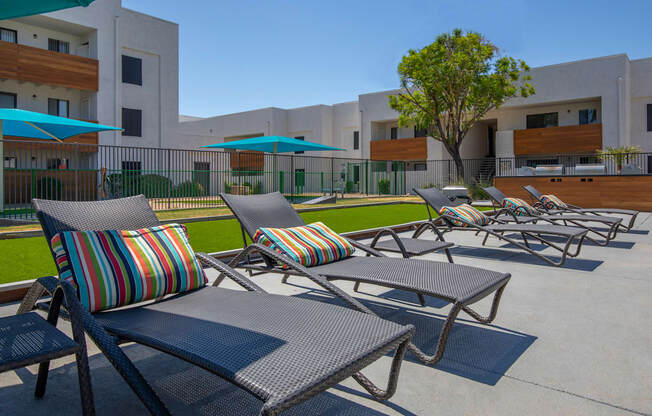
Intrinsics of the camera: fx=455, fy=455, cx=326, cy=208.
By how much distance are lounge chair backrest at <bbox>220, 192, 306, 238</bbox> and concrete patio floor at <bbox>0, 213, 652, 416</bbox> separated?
2.94 ft

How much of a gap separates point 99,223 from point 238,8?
11.8m

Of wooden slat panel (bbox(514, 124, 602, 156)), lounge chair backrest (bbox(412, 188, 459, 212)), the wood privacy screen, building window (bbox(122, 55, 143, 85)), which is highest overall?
building window (bbox(122, 55, 143, 85))

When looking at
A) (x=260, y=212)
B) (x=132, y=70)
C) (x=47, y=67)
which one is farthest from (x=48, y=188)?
(x=132, y=70)

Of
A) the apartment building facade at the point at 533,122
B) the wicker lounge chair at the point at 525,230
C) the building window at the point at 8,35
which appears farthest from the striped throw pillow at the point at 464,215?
Result: the building window at the point at 8,35

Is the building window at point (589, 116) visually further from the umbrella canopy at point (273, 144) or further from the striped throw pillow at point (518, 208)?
the striped throw pillow at point (518, 208)

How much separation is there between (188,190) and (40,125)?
4.14m

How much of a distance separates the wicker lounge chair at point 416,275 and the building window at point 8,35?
19.8m

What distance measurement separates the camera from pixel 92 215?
2.85m

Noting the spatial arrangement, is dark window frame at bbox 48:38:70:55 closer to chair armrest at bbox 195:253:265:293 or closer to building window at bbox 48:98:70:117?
building window at bbox 48:98:70:117

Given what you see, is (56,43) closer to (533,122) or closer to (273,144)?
(273,144)

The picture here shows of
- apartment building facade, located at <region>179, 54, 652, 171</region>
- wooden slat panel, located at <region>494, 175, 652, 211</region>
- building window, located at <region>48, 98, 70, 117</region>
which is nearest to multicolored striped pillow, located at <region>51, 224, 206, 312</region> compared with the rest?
wooden slat panel, located at <region>494, 175, 652, 211</region>

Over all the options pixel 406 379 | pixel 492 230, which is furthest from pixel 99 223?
pixel 492 230

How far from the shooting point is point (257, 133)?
110ft

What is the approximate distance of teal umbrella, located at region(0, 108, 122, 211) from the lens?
1023 centimetres
